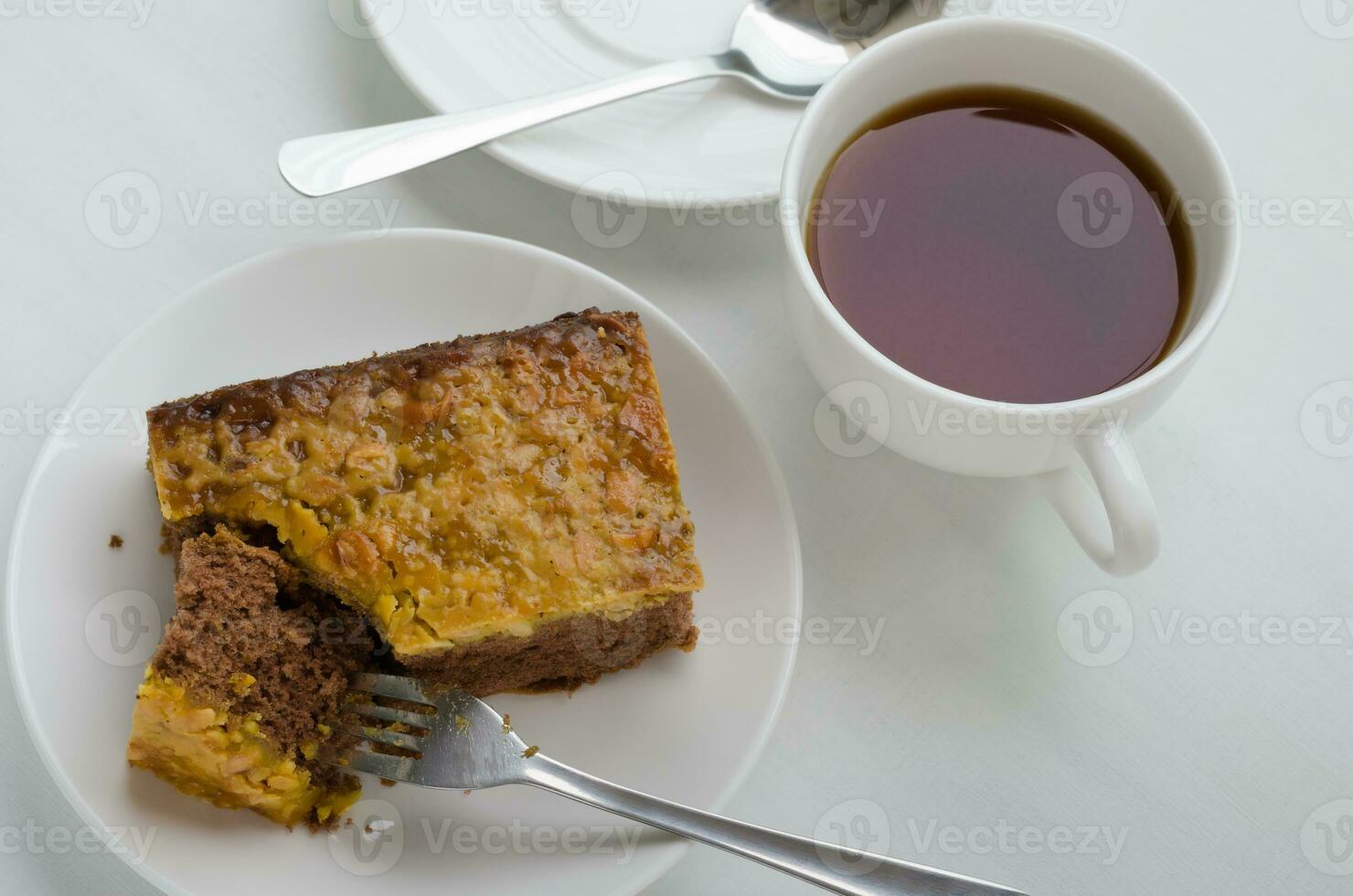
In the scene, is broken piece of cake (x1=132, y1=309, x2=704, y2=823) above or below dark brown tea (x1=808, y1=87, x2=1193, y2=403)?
below

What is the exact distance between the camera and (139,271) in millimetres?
2941

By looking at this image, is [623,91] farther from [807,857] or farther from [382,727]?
[807,857]

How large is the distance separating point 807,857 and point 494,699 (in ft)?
2.43

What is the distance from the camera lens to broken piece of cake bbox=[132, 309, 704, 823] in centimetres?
231

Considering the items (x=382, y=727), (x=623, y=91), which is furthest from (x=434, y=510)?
(x=623, y=91)

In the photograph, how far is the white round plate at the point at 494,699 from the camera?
2.37 meters

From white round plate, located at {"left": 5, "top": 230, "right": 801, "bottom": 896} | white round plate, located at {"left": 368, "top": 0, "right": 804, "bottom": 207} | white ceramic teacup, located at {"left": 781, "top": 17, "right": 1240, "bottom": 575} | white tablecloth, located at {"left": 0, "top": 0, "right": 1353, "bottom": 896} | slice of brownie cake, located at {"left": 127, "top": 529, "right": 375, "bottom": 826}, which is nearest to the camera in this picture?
white ceramic teacup, located at {"left": 781, "top": 17, "right": 1240, "bottom": 575}

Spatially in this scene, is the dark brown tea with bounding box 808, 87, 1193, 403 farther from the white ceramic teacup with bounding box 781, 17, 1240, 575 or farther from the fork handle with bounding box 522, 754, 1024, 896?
the fork handle with bounding box 522, 754, 1024, 896

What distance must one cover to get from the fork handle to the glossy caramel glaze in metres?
0.40

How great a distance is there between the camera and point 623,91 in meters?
2.85

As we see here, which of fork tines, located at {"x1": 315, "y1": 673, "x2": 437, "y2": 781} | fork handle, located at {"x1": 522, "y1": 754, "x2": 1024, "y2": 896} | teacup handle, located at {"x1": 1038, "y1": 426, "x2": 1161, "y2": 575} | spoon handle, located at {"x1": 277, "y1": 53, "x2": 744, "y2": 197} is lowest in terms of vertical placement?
fork handle, located at {"x1": 522, "y1": 754, "x2": 1024, "y2": 896}

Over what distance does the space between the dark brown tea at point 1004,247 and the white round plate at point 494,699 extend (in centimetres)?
48

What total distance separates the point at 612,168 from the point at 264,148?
3.09 feet

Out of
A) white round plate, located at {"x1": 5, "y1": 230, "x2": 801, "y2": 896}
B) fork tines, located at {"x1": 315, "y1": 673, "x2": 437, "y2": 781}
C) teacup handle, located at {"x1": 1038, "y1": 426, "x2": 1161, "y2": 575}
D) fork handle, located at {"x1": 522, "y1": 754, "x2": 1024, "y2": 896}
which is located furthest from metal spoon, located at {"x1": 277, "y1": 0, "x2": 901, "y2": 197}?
fork handle, located at {"x1": 522, "y1": 754, "x2": 1024, "y2": 896}
